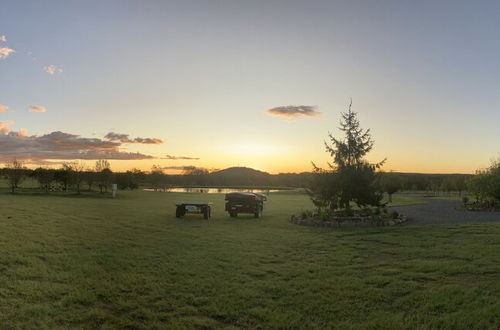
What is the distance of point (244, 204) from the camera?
75.5ft

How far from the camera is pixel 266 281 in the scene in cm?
825

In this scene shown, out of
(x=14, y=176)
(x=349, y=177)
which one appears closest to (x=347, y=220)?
(x=349, y=177)

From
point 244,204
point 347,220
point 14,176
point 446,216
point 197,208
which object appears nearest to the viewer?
point 347,220

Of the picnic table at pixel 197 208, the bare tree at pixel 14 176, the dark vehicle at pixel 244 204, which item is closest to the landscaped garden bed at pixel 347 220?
the dark vehicle at pixel 244 204

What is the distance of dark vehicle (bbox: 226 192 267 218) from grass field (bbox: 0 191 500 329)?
8.37 m

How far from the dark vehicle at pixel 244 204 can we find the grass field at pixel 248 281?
8366mm

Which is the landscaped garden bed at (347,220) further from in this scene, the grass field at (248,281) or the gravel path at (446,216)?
the grass field at (248,281)

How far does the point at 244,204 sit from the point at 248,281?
14.7 meters

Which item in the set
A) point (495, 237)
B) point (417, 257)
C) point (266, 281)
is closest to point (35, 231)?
point (266, 281)

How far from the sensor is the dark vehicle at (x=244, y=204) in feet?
74.9

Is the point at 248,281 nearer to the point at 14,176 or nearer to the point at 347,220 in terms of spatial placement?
the point at 347,220

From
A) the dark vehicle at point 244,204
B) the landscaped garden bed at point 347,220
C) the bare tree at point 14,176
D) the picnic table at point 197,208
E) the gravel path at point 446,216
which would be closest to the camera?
the landscaped garden bed at point 347,220

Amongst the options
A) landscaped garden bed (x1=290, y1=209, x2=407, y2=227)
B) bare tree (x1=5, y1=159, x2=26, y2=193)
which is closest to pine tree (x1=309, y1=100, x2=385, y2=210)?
landscaped garden bed (x1=290, y1=209, x2=407, y2=227)

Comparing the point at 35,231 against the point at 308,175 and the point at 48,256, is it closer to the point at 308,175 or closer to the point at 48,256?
the point at 48,256
